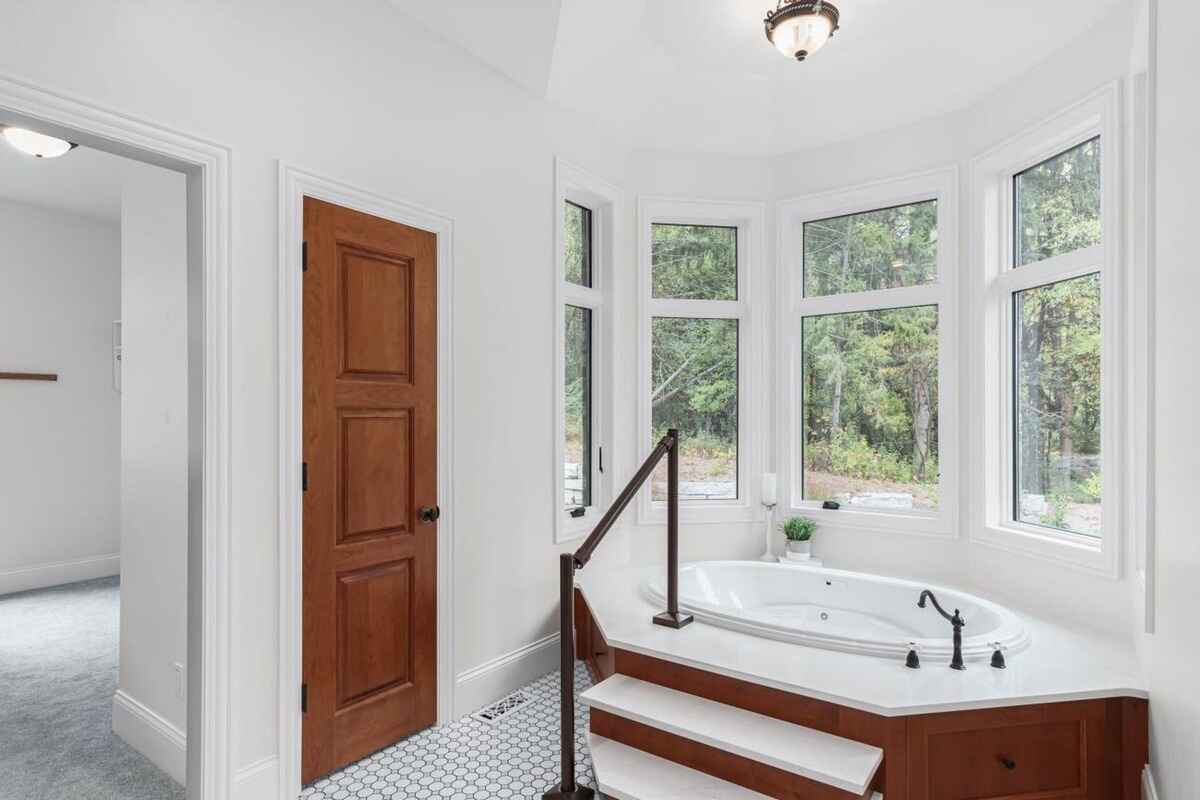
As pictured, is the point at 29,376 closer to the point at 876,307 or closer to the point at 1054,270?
the point at 876,307

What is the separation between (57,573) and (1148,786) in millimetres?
6663

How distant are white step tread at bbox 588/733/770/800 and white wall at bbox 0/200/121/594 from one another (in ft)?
16.5

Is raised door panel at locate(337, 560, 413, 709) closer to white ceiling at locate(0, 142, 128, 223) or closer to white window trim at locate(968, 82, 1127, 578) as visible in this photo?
white window trim at locate(968, 82, 1127, 578)

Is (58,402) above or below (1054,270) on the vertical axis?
below

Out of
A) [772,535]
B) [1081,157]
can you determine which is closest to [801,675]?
[772,535]

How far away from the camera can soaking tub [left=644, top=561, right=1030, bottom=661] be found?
8.29 feet

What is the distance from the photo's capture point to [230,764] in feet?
7.02

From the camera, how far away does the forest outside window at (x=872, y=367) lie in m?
3.83

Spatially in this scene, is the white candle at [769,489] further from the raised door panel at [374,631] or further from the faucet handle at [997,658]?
the raised door panel at [374,631]

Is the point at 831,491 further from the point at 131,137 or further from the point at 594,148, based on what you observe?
the point at 131,137

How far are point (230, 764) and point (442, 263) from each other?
197 centimetres

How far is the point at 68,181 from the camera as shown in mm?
4605

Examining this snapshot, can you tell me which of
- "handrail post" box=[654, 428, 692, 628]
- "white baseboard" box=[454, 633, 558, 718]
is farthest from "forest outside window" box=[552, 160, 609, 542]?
"handrail post" box=[654, 428, 692, 628]

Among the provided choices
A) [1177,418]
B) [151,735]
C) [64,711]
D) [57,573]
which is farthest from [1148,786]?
[57,573]
